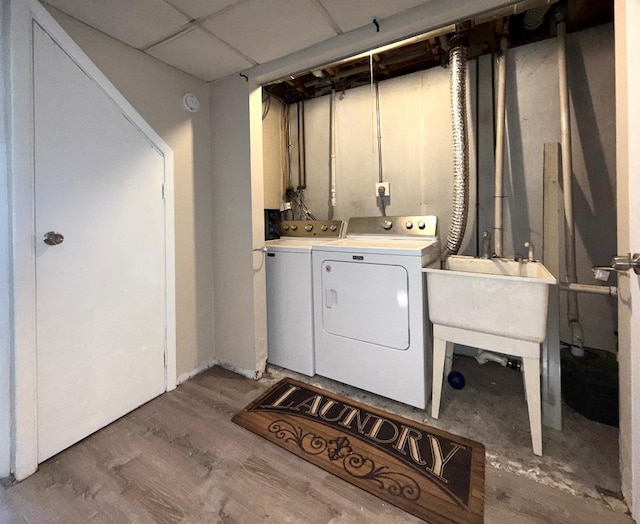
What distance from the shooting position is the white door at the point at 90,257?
147 centimetres

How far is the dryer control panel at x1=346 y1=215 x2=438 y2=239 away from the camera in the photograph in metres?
2.13

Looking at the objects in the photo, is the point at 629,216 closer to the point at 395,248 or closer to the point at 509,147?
the point at 395,248

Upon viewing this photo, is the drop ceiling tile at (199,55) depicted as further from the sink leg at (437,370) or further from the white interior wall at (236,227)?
the sink leg at (437,370)

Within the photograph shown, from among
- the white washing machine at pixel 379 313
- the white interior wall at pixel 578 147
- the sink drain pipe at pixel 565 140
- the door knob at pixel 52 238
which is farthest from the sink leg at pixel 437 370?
the door knob at pixel 52 238

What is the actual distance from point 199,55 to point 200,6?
469 mm

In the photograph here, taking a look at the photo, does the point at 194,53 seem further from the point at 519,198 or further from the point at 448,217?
the point at 519,198

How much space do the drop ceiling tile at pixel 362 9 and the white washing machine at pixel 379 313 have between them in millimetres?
1225

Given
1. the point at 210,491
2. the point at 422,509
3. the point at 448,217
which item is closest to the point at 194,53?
the point at 448,217

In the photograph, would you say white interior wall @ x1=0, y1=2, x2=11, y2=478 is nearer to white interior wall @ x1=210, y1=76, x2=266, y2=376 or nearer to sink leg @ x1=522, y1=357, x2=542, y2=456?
white interior wall @ x1=210, y1=76, x2=266, y2=376

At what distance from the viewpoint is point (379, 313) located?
1844 millimetres

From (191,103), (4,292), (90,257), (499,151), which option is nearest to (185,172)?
(191,103)

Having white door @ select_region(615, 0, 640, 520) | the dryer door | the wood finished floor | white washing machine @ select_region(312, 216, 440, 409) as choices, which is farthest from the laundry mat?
white door @ select_region(615, 0, 640, 520)

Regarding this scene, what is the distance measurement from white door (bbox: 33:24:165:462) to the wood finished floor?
230 mm

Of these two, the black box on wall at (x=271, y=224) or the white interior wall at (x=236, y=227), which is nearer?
the white interior wall at (x=236, y=227)
